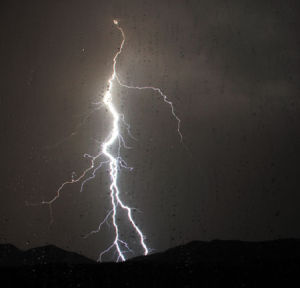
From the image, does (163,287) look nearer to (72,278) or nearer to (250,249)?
(72,278)

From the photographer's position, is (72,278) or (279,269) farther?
(279,269)

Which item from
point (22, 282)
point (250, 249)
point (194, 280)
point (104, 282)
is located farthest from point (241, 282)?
point (250, 249)

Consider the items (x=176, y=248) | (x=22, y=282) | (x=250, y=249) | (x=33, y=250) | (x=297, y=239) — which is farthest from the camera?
(x=33, y=250)

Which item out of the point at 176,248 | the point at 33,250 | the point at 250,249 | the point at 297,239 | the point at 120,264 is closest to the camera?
the point at 120,264

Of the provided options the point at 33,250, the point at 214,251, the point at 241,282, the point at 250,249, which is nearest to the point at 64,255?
the point at 33,250

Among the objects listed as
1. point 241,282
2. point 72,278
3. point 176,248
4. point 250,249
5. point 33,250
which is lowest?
point 241,282

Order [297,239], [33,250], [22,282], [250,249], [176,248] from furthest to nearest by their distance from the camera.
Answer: [33,250] → [176,248] → [297,239] → [250,249] → [22,282]

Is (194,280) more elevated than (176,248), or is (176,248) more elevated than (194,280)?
(176,248)

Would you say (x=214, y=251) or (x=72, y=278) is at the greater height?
(x=214, y=251)

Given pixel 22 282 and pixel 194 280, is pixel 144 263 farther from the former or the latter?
pixel 22 282
